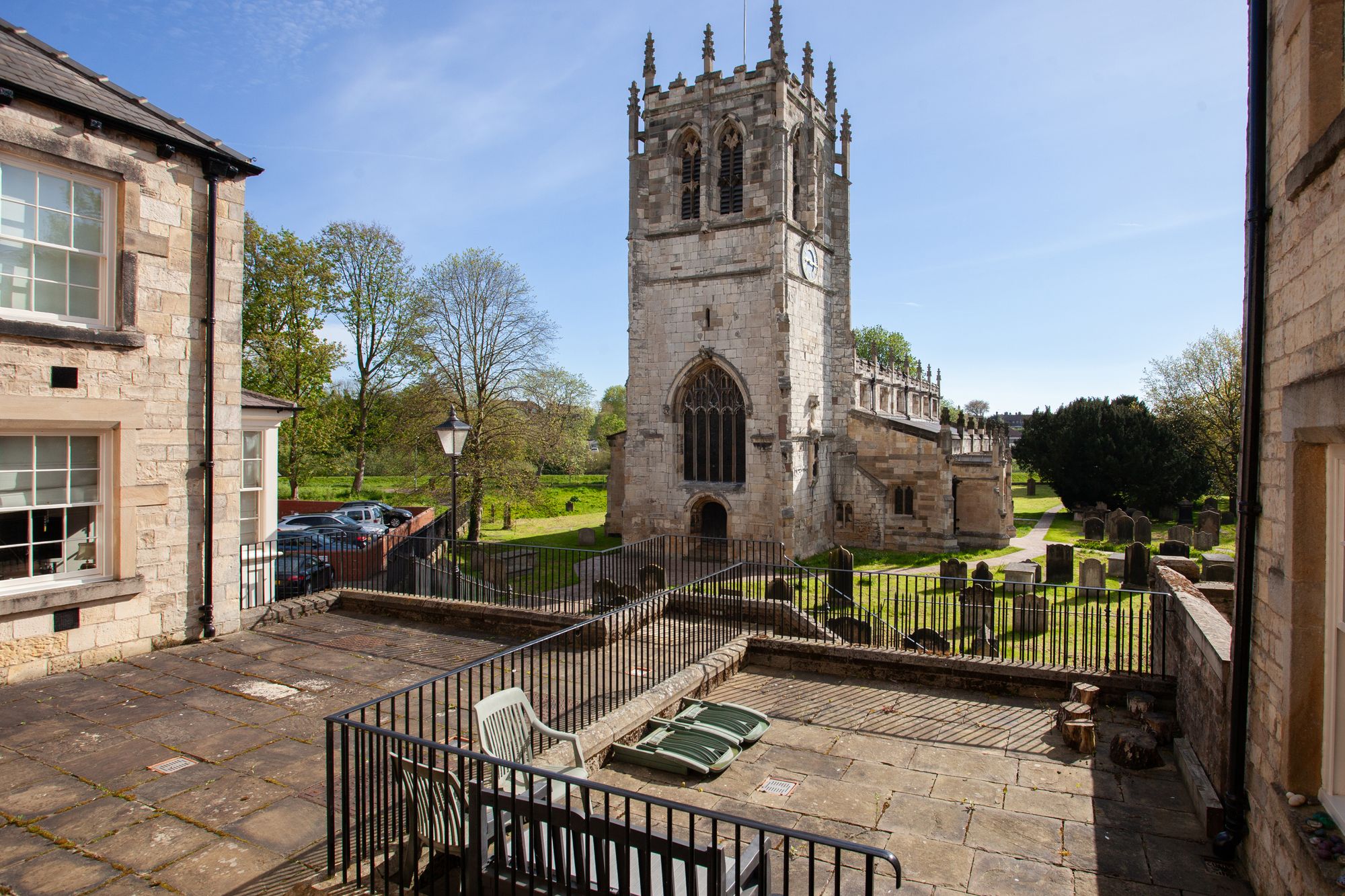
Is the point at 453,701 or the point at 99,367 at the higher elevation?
the point at 99,367

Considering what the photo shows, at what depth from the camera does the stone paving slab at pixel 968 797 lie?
4801 millimetres

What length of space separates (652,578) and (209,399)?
9.60 meters

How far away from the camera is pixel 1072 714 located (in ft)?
23.2

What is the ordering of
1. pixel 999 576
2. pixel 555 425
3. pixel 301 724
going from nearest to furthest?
pixel 301 724 < pixel 999 576 < pixel 555 425

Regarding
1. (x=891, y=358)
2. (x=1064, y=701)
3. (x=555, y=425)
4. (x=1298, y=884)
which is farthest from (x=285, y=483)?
(x=1298, y=884)

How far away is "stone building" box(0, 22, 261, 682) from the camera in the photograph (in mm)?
7371

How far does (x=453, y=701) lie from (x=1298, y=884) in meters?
6.38

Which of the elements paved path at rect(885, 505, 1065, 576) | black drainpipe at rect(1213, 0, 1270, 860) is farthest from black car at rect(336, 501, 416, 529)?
black drainpipe at rect(1213, 0, 1270, 860)

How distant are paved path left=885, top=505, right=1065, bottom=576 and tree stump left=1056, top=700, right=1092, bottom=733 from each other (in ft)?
40.1

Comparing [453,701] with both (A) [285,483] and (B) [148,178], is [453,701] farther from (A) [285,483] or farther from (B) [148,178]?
(A) [285,483]

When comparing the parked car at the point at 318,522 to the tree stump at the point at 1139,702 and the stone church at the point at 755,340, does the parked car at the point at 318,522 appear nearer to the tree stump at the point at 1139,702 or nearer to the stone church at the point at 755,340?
the stone church at the point at 755,340

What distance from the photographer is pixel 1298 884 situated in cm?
364

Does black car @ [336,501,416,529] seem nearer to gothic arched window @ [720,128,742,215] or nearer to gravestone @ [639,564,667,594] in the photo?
gravestone @ [639,564,667,594]

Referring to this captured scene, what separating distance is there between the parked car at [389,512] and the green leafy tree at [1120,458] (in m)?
31.3
